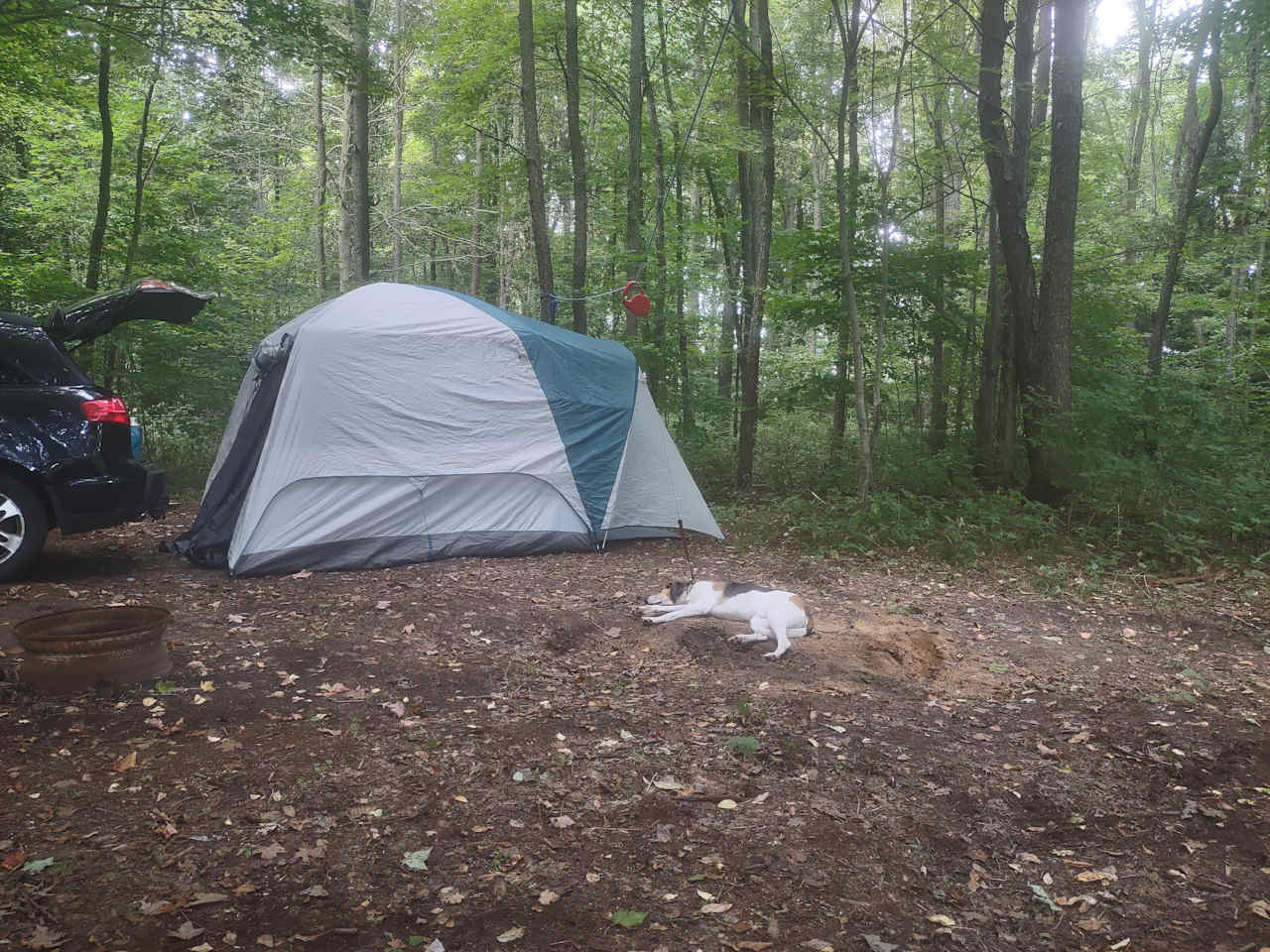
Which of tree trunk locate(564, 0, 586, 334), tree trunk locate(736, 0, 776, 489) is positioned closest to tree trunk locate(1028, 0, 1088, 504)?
tree trunk locate(736, 0, 776, 489)

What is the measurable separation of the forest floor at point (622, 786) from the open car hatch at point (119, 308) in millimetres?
1874

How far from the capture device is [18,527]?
5422 mm

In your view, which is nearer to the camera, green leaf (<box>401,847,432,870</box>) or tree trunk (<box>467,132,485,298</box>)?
green leaf (<box>401,847,432,870</box>)

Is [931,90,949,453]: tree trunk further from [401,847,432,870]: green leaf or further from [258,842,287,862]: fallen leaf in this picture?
[258,842,287,862]: fallen leaf

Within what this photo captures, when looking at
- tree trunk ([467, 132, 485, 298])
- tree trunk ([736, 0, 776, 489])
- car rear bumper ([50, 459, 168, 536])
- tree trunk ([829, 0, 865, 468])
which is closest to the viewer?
car rear bumper ([50, 459, 168, 536])

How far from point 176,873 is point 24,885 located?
0.38 metres

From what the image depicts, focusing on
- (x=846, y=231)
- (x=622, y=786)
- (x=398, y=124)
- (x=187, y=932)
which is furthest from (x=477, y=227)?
(x=187, y=932)

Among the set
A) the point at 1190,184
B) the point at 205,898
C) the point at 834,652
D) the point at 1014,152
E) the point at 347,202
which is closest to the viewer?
the point at 205,898

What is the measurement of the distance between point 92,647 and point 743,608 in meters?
3.44

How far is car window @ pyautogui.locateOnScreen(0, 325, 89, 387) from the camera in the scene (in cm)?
539

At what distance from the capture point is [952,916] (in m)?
2.46

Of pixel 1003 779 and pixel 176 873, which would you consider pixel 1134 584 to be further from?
pixel 176 873

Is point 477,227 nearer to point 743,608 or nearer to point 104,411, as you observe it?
point 104,411

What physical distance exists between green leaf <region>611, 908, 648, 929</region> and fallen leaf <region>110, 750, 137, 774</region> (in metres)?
1.98
